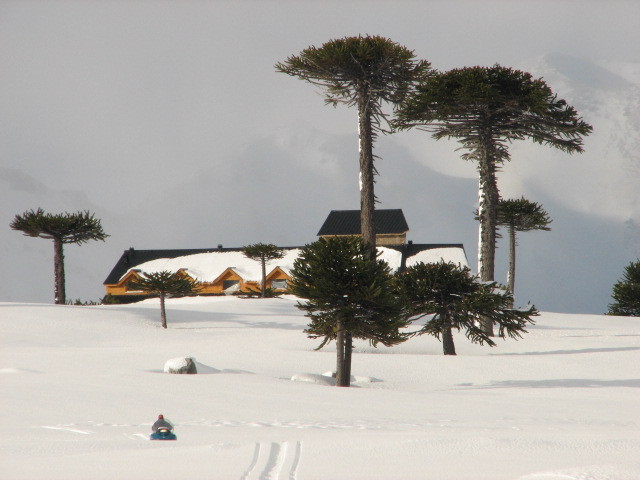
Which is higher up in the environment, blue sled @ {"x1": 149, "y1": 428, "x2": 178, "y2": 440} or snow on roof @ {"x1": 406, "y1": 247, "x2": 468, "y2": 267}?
snow on roof @ {"x1": 406, "y1": 247, "x2": 468, "y2": 267}

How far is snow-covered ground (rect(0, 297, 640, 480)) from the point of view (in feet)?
22.1

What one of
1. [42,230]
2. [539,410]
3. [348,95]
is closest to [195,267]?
[42,230]

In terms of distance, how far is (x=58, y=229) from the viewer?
3825cm

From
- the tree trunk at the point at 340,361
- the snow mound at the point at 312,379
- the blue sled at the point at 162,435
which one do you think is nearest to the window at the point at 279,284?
the snow mound at the point at 312,379

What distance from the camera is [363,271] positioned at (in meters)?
16.7

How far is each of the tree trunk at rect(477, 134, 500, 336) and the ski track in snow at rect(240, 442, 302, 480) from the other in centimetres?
2003

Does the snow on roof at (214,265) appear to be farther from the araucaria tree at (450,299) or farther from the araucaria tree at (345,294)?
the araucaria tree at (345,294)

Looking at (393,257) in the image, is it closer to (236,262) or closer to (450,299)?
(236,262)

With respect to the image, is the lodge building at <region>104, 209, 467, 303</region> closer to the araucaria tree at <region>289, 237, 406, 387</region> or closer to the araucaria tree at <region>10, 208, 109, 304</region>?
the araucaria tree at <region>10, 208, 109, 304</region>

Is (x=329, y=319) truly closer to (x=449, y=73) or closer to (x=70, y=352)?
(x=70, y=352)

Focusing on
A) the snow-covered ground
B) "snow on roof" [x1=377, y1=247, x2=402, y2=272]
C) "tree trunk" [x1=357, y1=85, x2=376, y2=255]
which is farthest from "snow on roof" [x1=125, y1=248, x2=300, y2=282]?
"tree trunk" [x1=357, y1=85, x2=376, y2=255]

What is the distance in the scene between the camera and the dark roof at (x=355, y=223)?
57156mm

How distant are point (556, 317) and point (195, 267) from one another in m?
30.3

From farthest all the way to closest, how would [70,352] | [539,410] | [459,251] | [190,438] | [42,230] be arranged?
1. [459,251]
2. [42,230]
3. [70,352]
4. [539,410]
5. [190,438]
